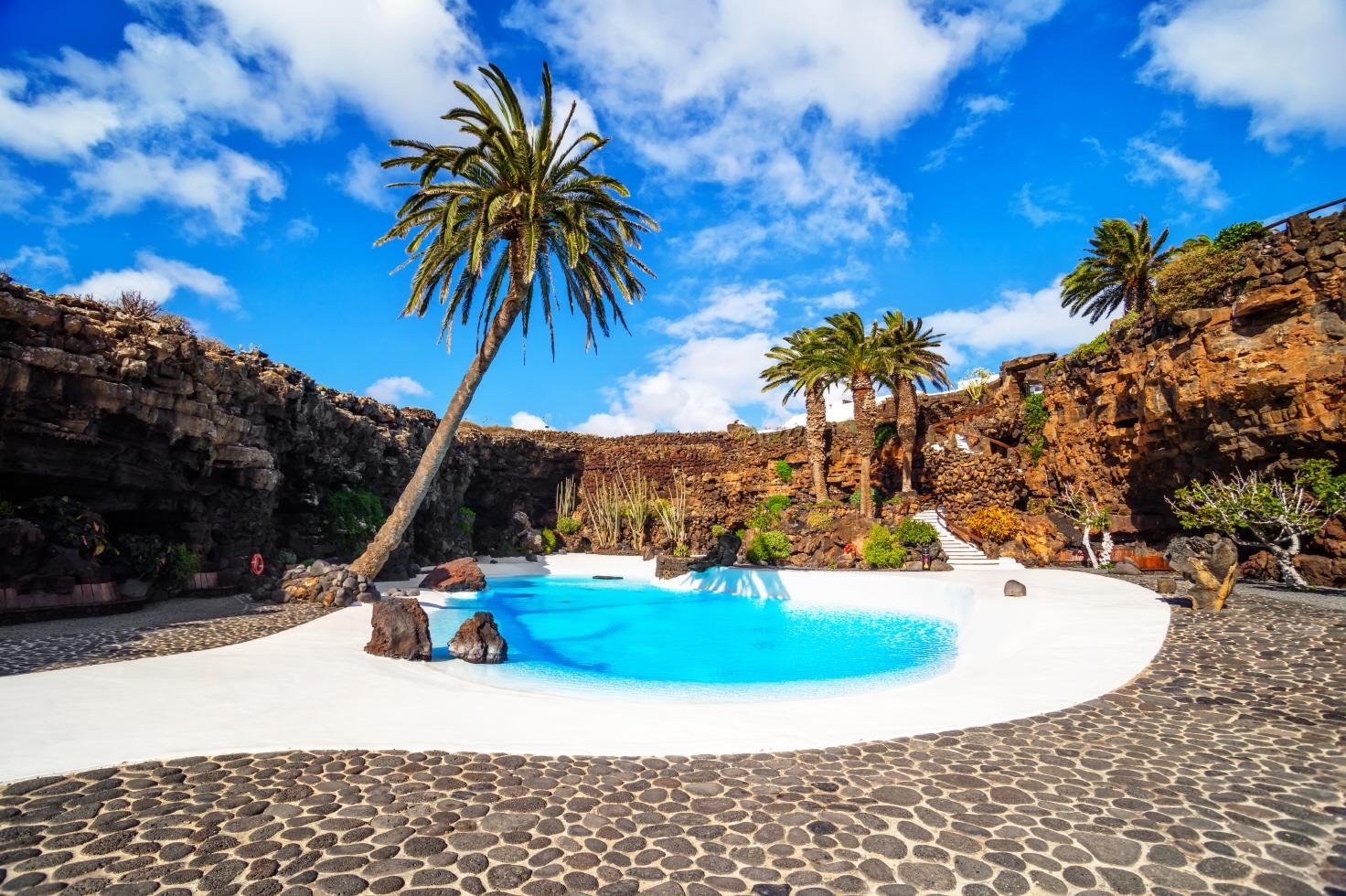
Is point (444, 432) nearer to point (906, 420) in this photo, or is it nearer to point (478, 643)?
point (478, 643)

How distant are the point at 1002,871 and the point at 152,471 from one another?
47.2 ft

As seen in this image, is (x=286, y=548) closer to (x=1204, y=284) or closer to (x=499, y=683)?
(x=499, y=683)

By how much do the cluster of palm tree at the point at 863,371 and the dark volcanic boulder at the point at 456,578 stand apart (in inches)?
596

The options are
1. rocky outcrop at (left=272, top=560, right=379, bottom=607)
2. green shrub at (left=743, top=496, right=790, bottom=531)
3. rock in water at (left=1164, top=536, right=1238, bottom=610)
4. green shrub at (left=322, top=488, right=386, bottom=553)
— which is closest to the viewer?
rock in water at (left=1164, top=536, right=1238, bottom=610)

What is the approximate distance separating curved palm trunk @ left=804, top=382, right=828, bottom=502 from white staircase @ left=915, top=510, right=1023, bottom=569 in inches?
217

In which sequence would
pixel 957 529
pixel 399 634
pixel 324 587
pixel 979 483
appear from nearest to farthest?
pixel 399 634, pixel 324 587, pixel 957 529, pixel 979 483

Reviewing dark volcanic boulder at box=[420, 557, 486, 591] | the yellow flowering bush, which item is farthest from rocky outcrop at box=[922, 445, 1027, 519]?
dark volcanic boulder at box=[420, 557, 486, 591]

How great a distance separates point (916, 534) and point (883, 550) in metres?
1.36

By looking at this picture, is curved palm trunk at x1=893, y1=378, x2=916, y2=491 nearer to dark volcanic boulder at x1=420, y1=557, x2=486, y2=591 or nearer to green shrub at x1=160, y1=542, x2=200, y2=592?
dark volcanic boulder at x1=420, y1=557, x2=486, y2=591

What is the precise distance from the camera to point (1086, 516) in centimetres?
1809

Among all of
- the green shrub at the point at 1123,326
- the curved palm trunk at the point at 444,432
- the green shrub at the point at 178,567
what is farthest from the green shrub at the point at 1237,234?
the green shrub at the point at 178,567

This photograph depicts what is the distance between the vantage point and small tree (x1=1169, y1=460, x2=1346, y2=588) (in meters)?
11.5

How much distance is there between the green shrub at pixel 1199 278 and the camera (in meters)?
13.7

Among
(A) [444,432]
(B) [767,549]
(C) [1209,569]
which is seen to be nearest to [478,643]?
(A) [444,432]
